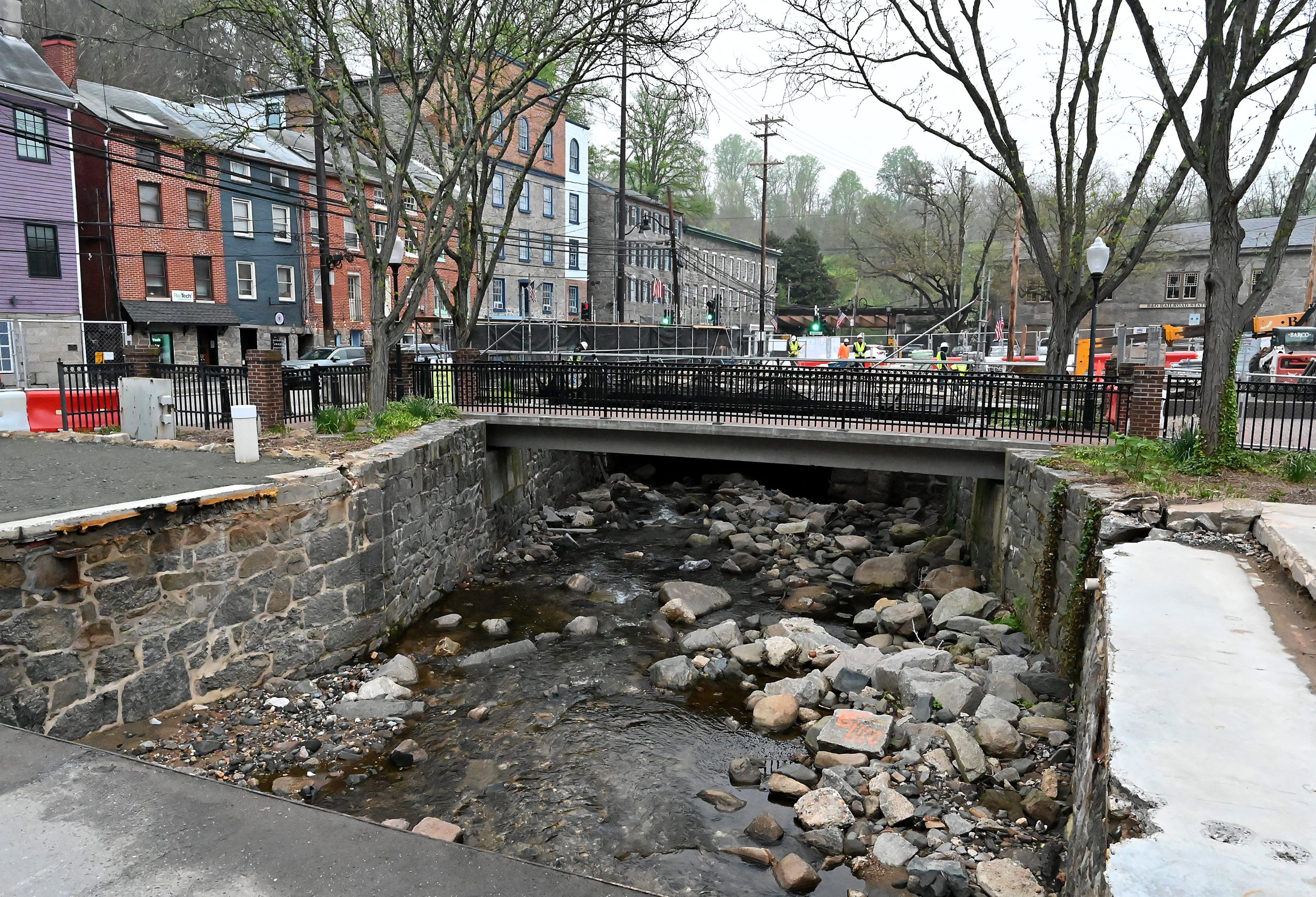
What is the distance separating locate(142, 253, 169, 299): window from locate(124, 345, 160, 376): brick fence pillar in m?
19.8

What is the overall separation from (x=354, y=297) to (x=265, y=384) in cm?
2747

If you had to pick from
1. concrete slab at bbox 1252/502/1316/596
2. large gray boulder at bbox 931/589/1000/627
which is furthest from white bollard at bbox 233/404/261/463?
concrete slab at bbox 1252/502/1316/596

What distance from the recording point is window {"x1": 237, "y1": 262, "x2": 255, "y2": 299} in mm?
35219

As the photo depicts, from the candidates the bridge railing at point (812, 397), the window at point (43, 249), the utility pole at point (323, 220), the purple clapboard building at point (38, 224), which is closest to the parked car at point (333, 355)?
the utility pole at point (323, 220)

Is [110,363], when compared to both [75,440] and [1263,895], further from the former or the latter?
[1263,895]

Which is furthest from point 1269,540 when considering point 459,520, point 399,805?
point 459,520

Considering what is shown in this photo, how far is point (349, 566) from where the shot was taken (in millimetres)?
10500

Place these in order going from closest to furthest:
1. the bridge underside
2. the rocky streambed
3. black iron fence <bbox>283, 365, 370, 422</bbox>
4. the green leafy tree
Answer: the rocky streambed, the bridge underside, black iron fence <bbox>283, 365, 370, 422</bbox>, the green leafy tree

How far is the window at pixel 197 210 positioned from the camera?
109 ft

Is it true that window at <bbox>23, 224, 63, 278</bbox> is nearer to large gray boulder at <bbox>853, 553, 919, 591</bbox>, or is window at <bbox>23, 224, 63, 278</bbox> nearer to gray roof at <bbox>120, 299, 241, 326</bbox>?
gray roof at <bbox>120, 299, 241, 326</bbox>

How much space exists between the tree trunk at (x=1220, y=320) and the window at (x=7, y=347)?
100 feet

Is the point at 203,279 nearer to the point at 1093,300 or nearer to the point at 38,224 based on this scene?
the point at 38,224

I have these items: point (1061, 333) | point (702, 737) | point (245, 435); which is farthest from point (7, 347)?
point (1061, 333)

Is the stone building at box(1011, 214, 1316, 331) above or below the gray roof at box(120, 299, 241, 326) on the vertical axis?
above
